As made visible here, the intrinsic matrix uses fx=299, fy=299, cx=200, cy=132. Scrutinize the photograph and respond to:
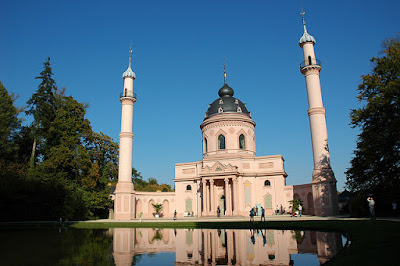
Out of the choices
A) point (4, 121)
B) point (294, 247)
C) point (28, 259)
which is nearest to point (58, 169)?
point (4, 121)

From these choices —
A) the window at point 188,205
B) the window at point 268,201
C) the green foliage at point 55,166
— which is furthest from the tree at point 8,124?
the window at point 268,201

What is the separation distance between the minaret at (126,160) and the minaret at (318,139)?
21.9m

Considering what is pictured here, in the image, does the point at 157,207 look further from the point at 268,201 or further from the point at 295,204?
the point at 295,204

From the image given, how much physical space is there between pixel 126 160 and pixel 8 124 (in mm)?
14222

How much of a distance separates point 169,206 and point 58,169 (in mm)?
16861

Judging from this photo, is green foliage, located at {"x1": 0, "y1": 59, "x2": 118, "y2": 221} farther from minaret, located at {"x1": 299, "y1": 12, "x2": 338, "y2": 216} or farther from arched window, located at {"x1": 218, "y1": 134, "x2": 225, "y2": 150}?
minaret, located at {"x1": 299, "y1": 12, "x2": 338, "y2": 216}

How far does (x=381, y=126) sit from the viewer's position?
21859 mm

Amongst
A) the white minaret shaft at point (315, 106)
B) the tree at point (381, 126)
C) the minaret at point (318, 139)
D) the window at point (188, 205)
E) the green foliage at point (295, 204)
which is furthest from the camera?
the window at point (188, 205)

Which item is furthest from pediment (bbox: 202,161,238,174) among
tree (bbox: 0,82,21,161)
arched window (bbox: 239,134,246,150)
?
tree (bbox: 0,82,21,161)

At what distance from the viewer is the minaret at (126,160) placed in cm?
3716

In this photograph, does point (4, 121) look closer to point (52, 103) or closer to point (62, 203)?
point (52, 103)

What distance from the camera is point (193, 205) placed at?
4284cm

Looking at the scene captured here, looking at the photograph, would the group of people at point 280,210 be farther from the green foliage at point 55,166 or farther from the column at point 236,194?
the green foliage at point 55,166

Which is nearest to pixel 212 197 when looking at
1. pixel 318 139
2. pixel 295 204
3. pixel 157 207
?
pixel 157 207
